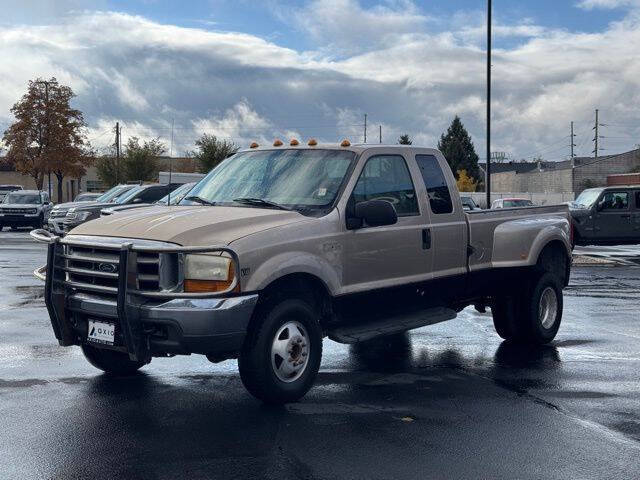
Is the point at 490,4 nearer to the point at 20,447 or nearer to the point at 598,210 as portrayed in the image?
the point at 598,210

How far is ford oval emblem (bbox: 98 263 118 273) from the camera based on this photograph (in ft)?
20.9

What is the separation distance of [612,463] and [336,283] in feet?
8.40

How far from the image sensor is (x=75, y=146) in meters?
63.0

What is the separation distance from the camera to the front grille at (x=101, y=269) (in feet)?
20.3

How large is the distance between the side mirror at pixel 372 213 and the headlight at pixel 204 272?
4.50 ft

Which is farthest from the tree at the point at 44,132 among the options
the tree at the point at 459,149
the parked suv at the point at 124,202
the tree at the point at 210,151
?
the tree at the point at 459,149

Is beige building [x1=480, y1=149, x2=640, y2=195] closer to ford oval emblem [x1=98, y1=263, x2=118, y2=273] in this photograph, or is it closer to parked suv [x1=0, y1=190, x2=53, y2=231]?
parked suv [x1=0, y1=190, x2=53, y2=231]

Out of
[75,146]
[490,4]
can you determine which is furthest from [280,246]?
[75,146]

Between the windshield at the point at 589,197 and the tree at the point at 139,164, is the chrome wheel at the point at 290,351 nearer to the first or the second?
the windshield at the point at 589,197

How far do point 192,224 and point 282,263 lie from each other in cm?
73

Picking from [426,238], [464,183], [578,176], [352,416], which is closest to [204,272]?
[352,416]

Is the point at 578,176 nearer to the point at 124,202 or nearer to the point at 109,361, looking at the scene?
the point at 124,202

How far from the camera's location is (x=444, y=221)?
816 cm

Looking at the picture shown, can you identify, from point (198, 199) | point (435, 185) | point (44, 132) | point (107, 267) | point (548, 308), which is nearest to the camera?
point (107, 267)
